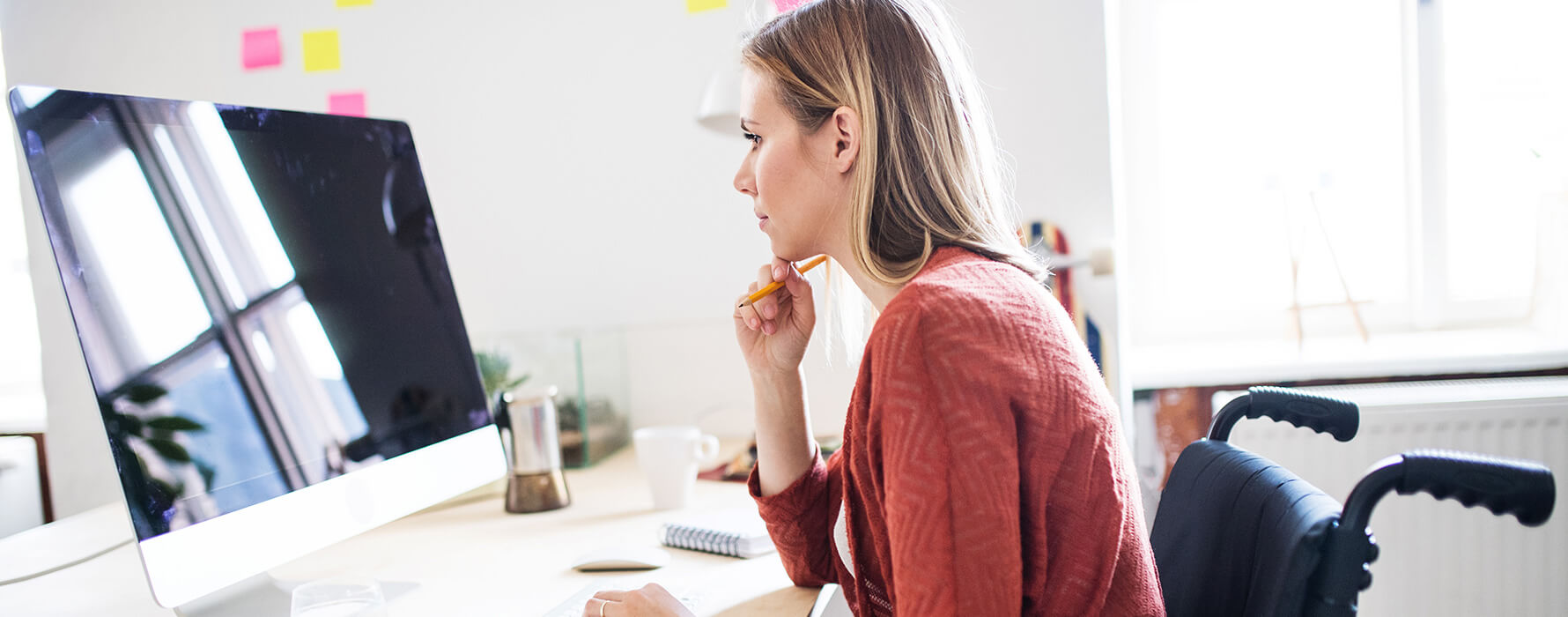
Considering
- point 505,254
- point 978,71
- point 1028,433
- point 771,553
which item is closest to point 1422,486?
point 1028,433

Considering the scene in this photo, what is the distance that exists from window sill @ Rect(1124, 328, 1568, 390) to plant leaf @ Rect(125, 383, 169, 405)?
1.58 metres

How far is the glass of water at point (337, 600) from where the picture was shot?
0.74 metres

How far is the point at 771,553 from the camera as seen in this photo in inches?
43.0

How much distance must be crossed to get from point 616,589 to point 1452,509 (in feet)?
5.27

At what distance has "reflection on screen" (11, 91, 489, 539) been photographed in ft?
2.33

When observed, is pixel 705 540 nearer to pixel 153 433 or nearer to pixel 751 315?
pixel 751 315

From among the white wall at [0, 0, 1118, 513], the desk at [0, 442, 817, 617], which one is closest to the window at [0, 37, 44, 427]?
the white wall at [0, 0, 1118, 513]

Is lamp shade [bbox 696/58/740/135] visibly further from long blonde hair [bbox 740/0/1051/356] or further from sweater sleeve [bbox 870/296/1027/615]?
sweater sleeve [bbox 870/296/1027/615]

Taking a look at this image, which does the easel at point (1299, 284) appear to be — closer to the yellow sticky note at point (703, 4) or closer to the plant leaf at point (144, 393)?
the yellow sticky note at point (703, 4)

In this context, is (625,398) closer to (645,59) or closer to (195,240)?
(645,59)

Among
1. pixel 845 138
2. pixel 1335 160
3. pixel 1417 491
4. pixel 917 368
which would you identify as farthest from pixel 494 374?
pixel 1335 160

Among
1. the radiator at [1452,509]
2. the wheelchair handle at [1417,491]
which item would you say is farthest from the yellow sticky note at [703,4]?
the wheelchair handle at [1417,491]

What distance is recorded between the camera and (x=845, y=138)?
84 cm

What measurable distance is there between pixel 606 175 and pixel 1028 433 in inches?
54.3
